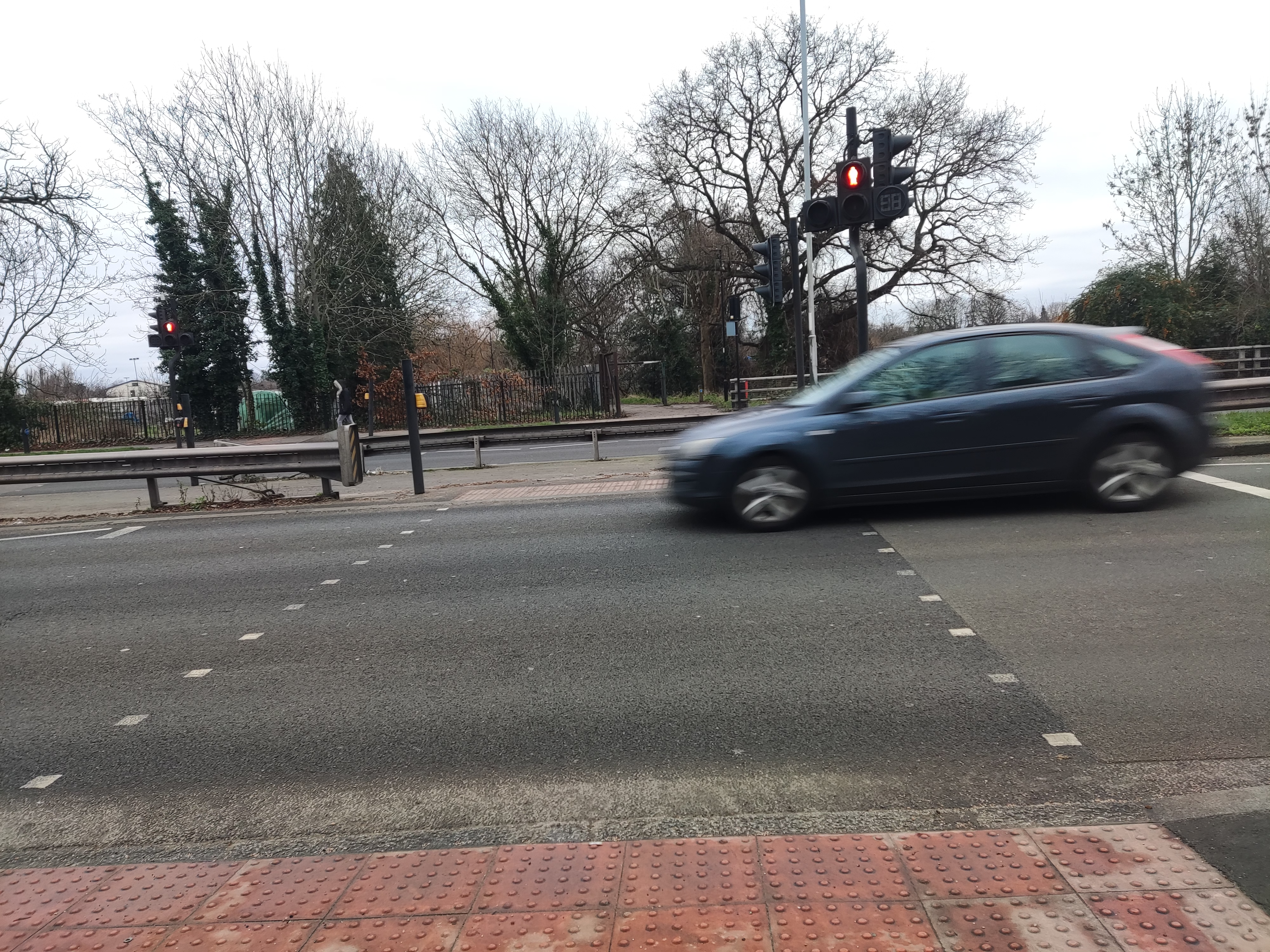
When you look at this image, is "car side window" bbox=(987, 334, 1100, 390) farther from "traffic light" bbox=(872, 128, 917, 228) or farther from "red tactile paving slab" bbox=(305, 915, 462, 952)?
"red tactile paving slab" bbox=(305, 915, 462, 952)

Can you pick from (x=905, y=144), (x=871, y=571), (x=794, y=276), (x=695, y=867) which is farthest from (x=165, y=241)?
(x=695, y=867)

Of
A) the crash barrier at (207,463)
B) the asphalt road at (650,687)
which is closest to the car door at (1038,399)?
the asphalt road at (650,687)

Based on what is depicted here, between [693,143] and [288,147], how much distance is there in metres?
14.7

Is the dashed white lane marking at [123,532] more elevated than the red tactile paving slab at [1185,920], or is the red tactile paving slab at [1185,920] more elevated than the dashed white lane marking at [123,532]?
the dashed white lane marking at [123,532]

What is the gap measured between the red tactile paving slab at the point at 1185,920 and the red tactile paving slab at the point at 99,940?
2.75m

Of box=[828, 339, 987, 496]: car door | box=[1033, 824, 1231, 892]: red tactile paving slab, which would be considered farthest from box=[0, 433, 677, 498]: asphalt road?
box=[1033, 824, 1231, 892]: red tactile paving slab

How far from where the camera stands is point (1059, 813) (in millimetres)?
3043

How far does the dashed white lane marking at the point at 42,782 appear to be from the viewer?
3.78 meters

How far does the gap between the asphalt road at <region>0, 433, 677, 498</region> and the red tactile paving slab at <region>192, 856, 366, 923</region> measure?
42.4ft

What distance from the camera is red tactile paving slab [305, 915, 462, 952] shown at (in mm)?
2445

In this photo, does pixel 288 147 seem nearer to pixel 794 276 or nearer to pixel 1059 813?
pixel 794 276

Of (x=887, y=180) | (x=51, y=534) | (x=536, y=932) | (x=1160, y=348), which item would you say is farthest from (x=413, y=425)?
(x=536, y=932)

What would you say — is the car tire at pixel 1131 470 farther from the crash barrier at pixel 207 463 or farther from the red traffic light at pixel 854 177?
the crash barrier at pixel 207 463

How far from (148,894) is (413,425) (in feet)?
30.8
